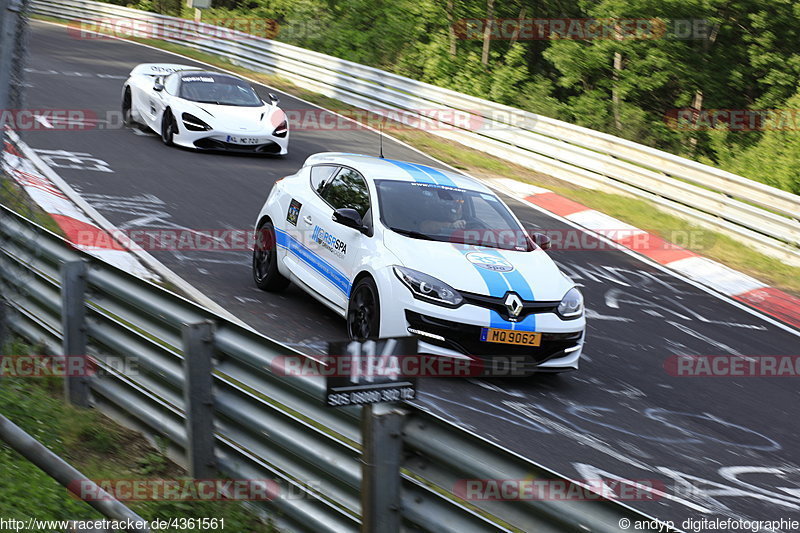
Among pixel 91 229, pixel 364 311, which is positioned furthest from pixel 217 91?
pixel 364 311

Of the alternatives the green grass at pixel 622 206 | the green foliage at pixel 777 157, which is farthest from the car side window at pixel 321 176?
the green foliage at pixel 777 157

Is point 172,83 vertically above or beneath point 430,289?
above

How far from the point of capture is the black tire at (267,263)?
1023cm

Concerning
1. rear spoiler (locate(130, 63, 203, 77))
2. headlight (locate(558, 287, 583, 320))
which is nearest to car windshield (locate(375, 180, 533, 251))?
headlight (locate(558, 287, 583, 320))

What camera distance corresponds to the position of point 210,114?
1722 cm

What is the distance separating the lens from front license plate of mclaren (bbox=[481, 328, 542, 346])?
8.05m

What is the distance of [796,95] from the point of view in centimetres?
2381

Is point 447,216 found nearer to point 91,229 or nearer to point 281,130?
point 91,229

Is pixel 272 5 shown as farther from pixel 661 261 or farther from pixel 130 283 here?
pixel 130 283

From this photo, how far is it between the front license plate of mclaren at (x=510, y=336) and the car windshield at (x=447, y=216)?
1.16 metres

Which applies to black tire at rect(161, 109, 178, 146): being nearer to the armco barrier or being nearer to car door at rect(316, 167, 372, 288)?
car door at rect(316, 167, 372, 288)

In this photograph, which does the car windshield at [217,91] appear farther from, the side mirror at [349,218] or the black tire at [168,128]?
the side mirror at [349,218]

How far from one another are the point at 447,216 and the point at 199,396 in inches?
171

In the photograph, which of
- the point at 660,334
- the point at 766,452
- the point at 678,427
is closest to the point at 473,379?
the point at 678,427
